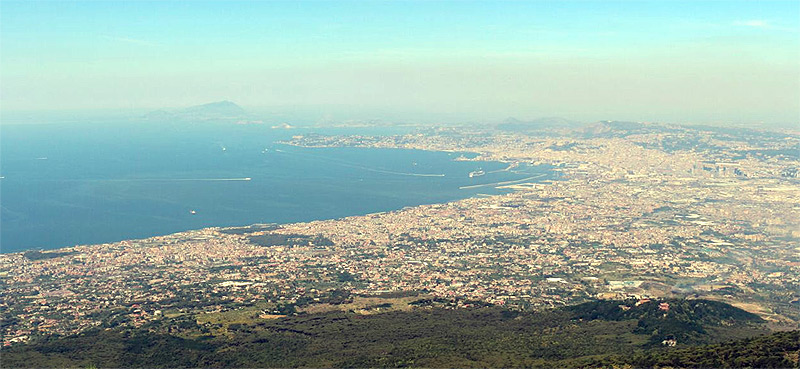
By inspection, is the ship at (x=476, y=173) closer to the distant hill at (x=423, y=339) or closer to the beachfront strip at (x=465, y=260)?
the beachfront strip at (x=465, y=260)

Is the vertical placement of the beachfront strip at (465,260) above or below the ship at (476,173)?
below

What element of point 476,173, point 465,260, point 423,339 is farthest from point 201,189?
point 423,339

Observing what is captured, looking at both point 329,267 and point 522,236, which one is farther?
point 522,236

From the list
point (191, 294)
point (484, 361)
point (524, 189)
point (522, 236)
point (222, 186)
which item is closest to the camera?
point (484, 361)

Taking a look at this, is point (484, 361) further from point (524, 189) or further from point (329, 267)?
point (524, 189)

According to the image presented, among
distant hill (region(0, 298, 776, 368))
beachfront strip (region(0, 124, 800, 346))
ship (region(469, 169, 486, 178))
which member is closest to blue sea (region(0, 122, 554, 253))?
ship (region(469, 169, 486, 178))

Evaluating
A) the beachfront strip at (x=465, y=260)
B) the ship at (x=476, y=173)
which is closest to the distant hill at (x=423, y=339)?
the beachfront strip at (x=465, y=260)

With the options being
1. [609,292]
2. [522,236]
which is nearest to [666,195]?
[522,236]
